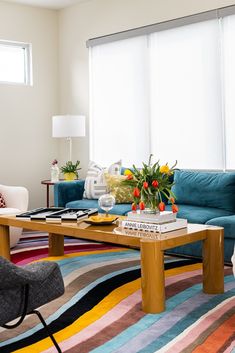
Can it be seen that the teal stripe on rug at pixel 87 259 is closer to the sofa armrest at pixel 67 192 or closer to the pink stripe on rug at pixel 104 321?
the pink stripe on rug at pixel 104 321

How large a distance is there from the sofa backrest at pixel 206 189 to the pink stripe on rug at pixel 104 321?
1493mm

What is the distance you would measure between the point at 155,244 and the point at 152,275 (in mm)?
186

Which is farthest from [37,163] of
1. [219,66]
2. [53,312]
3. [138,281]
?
[53,312]

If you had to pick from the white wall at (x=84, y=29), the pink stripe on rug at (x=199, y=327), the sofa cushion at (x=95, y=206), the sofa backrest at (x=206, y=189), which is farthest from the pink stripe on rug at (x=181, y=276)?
the white wall at (x=84, y=29)

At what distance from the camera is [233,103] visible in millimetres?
5086

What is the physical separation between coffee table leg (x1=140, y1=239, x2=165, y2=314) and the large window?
2.23 meters

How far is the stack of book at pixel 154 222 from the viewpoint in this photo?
11.1 ft

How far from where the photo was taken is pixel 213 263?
Result: 3514mm

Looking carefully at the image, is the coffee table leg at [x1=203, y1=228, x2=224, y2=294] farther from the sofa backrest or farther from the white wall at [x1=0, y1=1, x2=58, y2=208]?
the white wall at [x1=0, y1=1, x2=58, y2=208]

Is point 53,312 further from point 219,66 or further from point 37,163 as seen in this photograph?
point 37,163

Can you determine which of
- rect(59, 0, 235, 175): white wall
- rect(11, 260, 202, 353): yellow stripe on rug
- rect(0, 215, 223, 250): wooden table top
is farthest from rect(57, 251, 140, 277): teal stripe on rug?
rect(59, 0, 235, 175): white wall

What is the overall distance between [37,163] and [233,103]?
9.44 feet

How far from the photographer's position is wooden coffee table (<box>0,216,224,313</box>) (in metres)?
3.16

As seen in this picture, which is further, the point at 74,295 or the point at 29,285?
the point at 74,295
